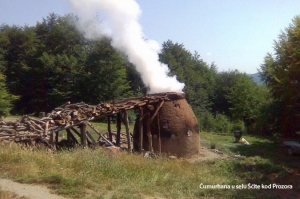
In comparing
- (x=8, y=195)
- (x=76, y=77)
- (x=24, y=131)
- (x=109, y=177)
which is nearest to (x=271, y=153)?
(x=24, y=131)

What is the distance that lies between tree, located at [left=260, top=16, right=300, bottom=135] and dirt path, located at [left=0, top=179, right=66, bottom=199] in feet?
54.3

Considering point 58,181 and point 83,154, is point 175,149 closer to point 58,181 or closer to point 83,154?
point 83,154

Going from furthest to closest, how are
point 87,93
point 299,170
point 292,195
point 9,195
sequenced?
point 87,93, point 299,170, point 292,195, point 9,195

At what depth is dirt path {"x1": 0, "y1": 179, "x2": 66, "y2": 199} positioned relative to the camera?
770cm

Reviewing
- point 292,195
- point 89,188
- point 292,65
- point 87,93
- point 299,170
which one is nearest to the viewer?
point 89,188

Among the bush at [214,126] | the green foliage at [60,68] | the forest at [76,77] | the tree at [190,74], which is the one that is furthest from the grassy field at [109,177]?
the tree at [190,74]

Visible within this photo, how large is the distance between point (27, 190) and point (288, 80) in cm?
1853

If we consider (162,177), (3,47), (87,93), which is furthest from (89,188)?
(3,47)

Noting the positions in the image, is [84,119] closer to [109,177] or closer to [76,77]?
[109,177]

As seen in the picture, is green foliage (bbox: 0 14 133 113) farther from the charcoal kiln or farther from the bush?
the charcoal kiln

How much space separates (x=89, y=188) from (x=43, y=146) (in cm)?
542

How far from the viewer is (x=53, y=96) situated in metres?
39.9

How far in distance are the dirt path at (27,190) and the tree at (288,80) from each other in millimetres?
16553

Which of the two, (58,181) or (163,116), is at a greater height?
(163,116)
